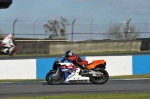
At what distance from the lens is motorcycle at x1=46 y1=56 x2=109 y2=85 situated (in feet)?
51.8

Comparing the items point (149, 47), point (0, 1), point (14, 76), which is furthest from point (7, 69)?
point (149, 47)

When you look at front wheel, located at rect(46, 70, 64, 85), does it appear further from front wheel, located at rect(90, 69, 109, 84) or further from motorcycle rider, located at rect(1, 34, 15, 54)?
motorcycle rider, located at rect(1, 34, 15, 54)

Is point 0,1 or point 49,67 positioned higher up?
point 0,1

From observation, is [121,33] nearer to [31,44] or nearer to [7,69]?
[31,44]

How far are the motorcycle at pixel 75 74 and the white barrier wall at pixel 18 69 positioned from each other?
15.2ft

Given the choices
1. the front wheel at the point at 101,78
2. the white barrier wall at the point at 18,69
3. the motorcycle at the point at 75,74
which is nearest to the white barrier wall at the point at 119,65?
the white barrier wall at the point at 18,69

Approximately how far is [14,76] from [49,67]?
1.71 meters

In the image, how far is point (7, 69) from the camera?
20.5 metres

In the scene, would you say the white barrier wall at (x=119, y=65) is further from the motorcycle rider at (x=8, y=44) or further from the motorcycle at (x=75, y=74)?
the motorcycle rider at (x=8, y=44)

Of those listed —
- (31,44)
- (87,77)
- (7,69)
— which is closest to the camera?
(87,77)

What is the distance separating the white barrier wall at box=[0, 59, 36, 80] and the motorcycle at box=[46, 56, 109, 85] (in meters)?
4.64

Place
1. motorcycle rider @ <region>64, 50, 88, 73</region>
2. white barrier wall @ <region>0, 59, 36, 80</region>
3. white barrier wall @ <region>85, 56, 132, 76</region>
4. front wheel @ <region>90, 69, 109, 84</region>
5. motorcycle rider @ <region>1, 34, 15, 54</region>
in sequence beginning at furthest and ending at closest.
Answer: motorcycle rider @ <region>1, 34, 15, 54</region> → white barrier wall @ <region>85, 56, 132, 76</region> → white barrier wall @ <region>0, 59, 36, 80</region> → motorcycle rider @ <region>64, 50, 88, 73</region> → front wheel @ <region>90, 69, 109, 84</region>

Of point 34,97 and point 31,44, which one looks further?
point 31,44

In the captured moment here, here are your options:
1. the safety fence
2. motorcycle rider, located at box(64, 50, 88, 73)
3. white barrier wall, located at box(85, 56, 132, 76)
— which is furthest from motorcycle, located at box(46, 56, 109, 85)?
white barrier wall, located at box(85, 56, 132, 76)
